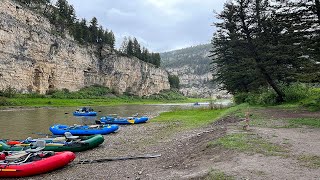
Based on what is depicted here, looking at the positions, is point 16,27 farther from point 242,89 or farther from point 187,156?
point 187,156

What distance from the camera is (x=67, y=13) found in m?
104

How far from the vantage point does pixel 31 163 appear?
11.5 meters

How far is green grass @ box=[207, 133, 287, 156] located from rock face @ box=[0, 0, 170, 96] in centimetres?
6023

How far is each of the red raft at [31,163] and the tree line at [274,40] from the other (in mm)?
17498

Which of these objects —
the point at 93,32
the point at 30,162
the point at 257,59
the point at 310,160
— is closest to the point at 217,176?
the point at 310,160

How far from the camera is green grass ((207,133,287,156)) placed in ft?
33.9

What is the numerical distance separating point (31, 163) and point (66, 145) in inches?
152

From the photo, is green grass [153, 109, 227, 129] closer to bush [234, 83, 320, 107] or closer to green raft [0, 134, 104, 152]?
bush [234, 83, 320, 107]

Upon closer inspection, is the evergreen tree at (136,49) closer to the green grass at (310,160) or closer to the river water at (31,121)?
the river water at (31,121)

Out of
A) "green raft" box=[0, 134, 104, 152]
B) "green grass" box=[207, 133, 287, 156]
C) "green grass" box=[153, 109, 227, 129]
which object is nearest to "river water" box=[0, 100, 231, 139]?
"green raft" box=[0, 134, 104, 152]

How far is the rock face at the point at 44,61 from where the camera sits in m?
64.0

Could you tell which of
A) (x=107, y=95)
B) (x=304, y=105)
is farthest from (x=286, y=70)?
(x=107, y=95)

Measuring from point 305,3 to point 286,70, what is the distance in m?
10.4

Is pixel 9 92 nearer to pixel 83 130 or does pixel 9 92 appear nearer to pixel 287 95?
pixel 83 130
